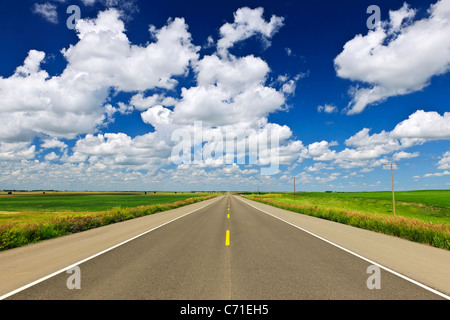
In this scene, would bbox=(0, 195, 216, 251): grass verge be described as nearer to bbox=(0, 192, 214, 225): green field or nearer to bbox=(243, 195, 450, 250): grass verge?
bbox=(0, 192, 214, 225): green field

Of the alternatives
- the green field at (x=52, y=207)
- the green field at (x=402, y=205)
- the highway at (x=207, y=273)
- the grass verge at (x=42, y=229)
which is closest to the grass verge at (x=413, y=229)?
the highway at (x=207, y=273)

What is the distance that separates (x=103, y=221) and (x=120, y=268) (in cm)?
1176

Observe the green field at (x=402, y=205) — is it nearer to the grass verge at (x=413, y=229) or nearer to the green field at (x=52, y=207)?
the grass verge at (x=413, y=229)

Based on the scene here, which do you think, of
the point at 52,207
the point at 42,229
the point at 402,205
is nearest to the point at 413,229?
the point at 42,229

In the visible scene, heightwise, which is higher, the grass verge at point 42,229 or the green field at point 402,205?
the grass verge at point 42,229

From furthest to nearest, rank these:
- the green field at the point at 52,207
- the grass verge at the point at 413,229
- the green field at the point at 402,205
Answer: the green field at the point at 402,205
the green field at the point at 52,207
the grass verge at the point at 413,229

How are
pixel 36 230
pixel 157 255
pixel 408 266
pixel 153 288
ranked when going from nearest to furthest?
1. pixel 153 288
2. pixel 408 266
3. pixel 157 255
4. pixel 36 230

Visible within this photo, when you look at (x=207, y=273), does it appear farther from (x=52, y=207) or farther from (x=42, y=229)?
(x=52, y=207)

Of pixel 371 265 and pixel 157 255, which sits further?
pixel 157 255

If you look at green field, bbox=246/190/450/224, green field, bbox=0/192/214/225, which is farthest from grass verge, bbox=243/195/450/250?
green field, bbox=0/192/214/225

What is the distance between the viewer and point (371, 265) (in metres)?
6.62

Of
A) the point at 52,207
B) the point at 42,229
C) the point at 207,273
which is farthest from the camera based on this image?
the point at 52,207

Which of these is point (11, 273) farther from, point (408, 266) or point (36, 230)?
point (408, 266)
